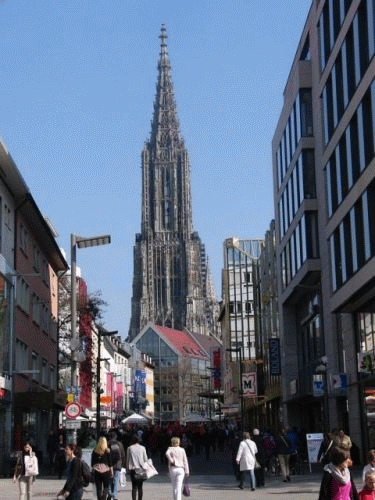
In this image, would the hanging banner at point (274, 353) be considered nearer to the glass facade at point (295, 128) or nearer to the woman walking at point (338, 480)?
the glass facade at point (295, 128)

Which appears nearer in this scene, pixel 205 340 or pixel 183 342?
pixel 183 342

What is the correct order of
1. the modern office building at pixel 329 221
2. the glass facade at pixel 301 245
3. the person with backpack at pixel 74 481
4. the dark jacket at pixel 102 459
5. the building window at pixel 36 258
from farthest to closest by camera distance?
the building window at pixel 36 258, the glass facade at pixel 301 245, the modern office building at pixel 329 221, the dark jacket at pixel 102 459, the person with backpack at pixel 74 481

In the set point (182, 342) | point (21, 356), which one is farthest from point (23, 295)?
point (182, 342)

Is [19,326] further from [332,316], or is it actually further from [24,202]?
[332,316]

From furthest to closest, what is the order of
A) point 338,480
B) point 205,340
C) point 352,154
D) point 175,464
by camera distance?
point 205,340, point 352,154, point 175,464, point 338,480

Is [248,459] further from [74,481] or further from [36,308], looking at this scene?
[36,308]

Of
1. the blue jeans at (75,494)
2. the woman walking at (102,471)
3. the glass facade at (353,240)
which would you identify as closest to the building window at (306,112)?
the glass facade at (353,240)

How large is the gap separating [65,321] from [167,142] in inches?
5346

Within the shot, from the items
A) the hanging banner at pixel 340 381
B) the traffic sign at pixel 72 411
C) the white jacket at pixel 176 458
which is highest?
the hanging banner at pixel 340 381

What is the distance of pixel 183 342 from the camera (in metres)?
180

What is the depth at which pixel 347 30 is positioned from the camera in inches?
1356

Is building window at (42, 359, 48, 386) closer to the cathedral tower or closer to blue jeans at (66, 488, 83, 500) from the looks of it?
blue jeans at (66, 488, 83, 500)

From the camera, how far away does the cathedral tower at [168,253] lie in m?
182

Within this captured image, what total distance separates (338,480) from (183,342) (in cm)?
17081
